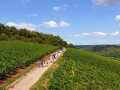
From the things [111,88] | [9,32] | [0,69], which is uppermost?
[9,32]

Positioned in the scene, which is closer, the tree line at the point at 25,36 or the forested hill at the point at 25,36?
the forested hill at the point at 25,36

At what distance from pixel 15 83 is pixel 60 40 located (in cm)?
13559

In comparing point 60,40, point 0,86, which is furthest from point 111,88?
point 60,40

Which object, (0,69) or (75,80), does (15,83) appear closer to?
(0,69)

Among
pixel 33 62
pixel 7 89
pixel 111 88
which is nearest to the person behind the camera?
pixel 7 89

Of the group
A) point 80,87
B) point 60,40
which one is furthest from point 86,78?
point 60,40

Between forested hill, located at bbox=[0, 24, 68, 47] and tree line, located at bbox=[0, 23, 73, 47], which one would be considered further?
tree line, located at bbox=[0, 23, 73, 47]

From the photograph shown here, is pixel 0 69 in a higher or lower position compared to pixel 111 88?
higher

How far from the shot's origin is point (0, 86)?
1469 inches

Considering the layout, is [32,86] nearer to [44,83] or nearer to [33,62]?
[44,83]

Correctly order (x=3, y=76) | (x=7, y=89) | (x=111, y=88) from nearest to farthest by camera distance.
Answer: (x=7, y=89) < (x=3, y=76) < (x=111, y=88)

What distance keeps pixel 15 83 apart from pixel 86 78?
1673cm

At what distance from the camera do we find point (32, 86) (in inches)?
1458

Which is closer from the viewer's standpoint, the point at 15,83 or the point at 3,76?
the point at 15,83
